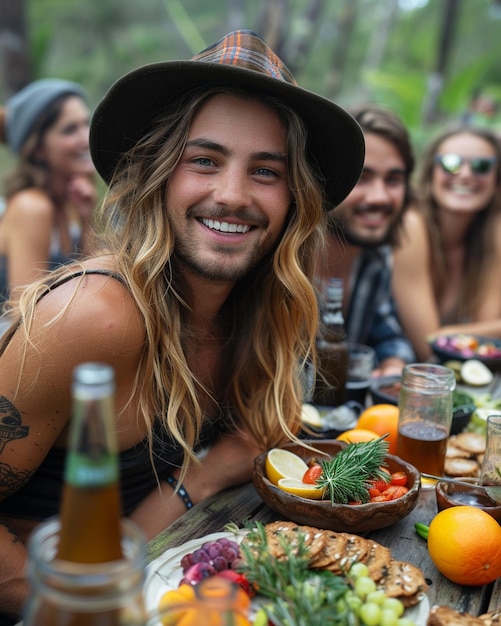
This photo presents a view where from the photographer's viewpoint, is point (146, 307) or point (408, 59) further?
point (408, 59)

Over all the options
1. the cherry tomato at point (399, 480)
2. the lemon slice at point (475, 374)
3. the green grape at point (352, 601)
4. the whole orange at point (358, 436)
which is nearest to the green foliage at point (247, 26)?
the lemon slice at point (475, 374)

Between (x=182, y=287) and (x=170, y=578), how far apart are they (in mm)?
1010

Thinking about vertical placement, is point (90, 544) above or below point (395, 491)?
above

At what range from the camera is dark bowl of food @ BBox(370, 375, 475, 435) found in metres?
2.48

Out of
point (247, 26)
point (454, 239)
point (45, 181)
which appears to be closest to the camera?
point (45, 181)

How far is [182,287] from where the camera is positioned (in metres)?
2.19

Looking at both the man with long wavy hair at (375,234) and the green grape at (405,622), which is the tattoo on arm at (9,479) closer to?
the green grape at (405,622)

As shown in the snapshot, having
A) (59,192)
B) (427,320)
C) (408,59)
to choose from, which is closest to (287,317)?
(427,320)

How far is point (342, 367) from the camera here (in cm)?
274

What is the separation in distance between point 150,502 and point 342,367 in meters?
1.03

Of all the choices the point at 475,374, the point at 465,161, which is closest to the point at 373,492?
the point at 475,374

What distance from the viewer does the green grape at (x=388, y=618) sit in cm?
123

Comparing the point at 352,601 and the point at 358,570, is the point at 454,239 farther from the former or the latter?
the point at 352,601

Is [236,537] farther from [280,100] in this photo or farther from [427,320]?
[427,320]
